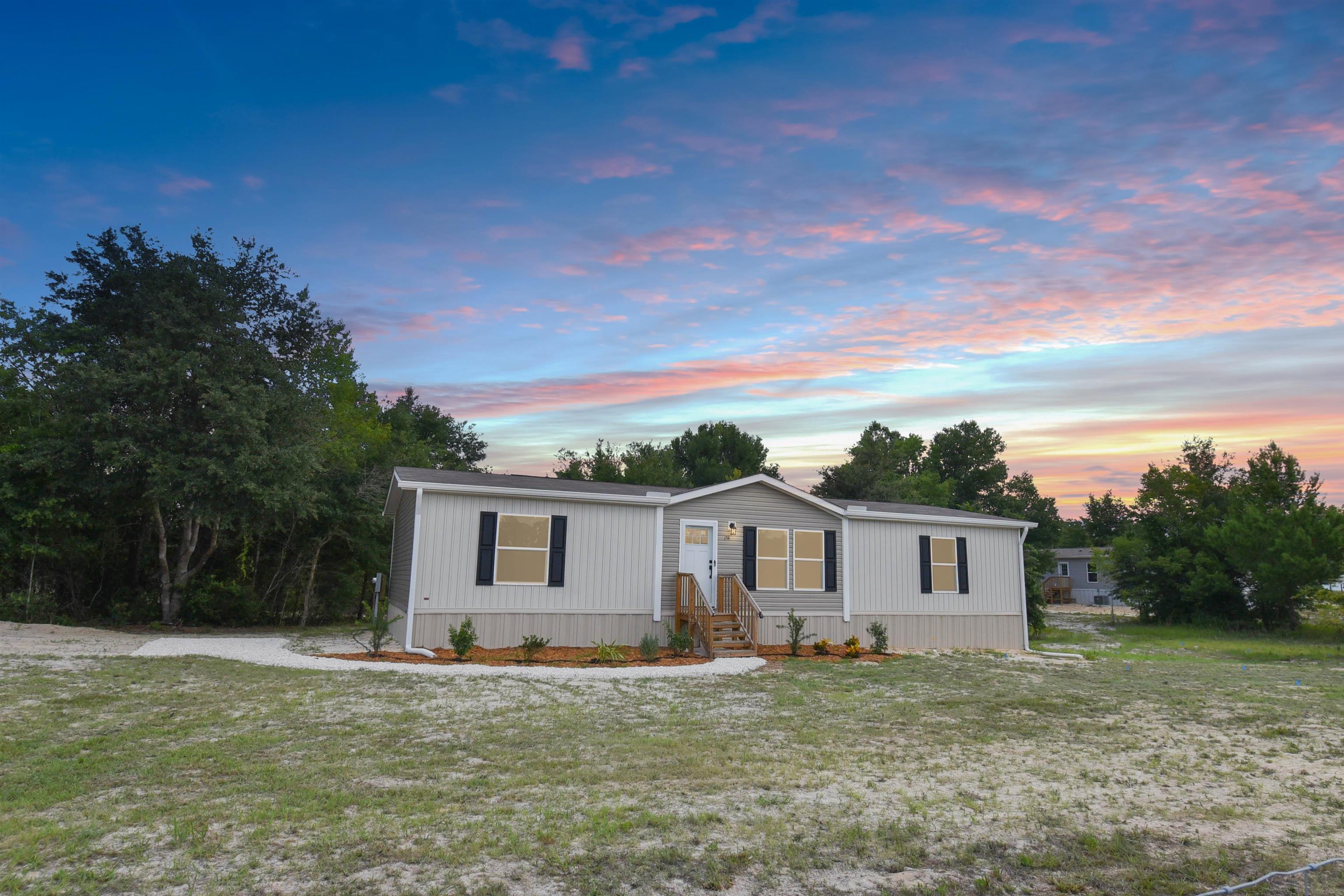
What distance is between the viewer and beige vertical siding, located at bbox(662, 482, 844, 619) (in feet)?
45.5

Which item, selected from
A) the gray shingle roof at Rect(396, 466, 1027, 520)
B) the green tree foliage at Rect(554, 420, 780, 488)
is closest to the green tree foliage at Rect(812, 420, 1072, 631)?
the green tree foliage at Rect(554, 420, 780, 488)

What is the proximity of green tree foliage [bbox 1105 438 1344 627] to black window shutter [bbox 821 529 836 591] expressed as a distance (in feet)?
49.3

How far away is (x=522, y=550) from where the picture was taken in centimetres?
1279

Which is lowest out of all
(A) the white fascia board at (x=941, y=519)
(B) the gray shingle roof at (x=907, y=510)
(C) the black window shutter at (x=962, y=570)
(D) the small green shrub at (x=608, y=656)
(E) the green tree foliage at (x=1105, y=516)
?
(D) the small green shrub at (x=608, y=656)

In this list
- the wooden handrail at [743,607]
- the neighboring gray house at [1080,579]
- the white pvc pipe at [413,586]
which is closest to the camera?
the white pvc pipe at [413,586]

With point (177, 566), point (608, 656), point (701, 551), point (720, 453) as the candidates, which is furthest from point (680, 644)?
point (720, 453)

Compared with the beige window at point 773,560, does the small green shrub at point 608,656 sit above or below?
below

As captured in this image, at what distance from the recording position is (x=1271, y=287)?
12.4 meters

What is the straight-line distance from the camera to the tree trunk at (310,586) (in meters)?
19.2

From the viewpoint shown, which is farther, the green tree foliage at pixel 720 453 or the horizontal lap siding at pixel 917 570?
the green tree foliage at pixel 720 453

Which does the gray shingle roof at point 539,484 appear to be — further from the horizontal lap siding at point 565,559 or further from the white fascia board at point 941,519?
the horizontal lap siding at point 565,559

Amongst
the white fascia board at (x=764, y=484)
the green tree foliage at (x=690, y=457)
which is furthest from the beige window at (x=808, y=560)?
the green tree foliage at (x=690, y=457)

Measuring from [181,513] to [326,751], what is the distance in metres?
14.2

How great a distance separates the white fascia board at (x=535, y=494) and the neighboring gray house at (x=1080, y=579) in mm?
40230
